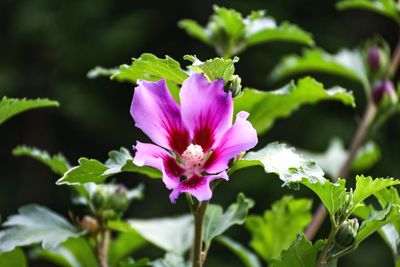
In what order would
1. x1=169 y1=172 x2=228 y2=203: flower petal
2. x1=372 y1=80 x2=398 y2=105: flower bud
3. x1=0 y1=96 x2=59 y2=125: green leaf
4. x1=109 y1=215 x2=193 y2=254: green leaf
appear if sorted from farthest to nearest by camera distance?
x1=372 y1=80 x2=398 y2=105: flower bud, x1=109 y1=215 x2=193 y2=254: green leaf, x1=0 y1=96 x2=59 y2=125: green leaf, x1=169 y1=172 x2=228 y2=203: flower petal

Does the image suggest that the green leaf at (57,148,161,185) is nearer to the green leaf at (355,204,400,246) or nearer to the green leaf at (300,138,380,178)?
the green leaf at (355,204,400,246)

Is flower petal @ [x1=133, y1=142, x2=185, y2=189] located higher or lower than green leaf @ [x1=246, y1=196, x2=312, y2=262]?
higher

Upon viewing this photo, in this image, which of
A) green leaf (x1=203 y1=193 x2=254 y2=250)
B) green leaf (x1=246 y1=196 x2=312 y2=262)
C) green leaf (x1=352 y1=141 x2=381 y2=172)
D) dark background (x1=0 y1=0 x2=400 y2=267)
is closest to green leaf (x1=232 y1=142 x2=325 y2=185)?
green leaf (x1=203 y1=193 x2=254 y2=250)

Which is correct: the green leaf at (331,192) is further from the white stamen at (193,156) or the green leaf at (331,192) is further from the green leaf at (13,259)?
the green leaf at (13,259)

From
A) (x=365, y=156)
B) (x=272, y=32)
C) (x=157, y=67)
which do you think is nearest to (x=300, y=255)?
(x=157, y=67)

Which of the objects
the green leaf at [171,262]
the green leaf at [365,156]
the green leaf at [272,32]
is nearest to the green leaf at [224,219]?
the green leaf at [171,262]

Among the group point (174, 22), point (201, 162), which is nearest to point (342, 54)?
point (201, 162)

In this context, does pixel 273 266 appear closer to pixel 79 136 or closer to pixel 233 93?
pixel 233 93
